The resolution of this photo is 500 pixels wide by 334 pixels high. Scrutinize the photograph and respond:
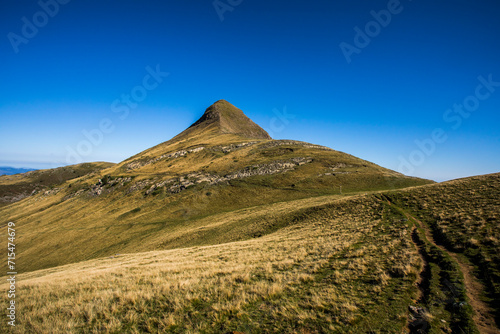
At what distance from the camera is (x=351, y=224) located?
27.2 m

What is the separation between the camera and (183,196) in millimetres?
76625

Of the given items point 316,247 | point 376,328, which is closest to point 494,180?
point 316,247

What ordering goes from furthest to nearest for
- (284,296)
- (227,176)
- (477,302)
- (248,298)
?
1. (227,176)
2. (284,296)
3. (248,298)
4. (477,302)

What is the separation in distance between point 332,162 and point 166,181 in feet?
234

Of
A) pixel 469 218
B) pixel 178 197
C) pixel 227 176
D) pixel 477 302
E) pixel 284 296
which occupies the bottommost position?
pixel 178 197

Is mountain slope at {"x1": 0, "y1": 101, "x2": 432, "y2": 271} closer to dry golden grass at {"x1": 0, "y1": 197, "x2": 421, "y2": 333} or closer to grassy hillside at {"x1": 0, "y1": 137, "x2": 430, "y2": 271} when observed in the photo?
grassy hillside at {"x1": 0, "y1": 137, "x2": 430, "y2": 271}

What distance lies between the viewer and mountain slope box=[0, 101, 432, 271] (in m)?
50.2

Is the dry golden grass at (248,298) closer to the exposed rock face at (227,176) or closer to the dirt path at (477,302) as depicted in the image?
the dirt path at (477,302)

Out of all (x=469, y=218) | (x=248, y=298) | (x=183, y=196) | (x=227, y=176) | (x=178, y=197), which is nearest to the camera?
(x=248, y=298)

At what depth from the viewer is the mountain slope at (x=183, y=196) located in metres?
50.2

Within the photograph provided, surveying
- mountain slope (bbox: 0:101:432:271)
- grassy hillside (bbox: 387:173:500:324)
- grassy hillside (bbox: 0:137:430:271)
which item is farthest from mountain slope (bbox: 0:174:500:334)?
grassy hillside (bbox: 0:137:430:271)

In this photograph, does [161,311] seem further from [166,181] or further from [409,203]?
[166,181]

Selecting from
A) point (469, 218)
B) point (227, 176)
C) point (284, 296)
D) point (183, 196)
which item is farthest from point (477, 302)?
point (227, 176)

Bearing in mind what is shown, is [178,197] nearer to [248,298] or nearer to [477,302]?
[248,298]
